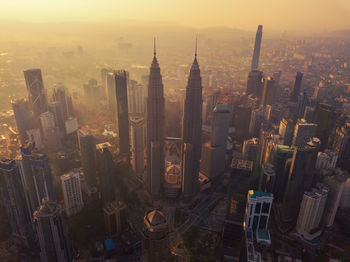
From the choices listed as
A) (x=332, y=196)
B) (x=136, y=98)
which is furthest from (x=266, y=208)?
(x=136, y=98)

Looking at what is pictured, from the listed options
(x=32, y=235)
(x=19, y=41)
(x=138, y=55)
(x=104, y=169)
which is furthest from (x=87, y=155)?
(x=138, y=55)

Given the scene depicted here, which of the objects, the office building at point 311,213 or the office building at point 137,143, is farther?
the office building at point 137,143

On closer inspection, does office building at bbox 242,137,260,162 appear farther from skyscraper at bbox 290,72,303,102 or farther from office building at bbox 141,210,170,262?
skyscraper at bbox 290,72,303,102

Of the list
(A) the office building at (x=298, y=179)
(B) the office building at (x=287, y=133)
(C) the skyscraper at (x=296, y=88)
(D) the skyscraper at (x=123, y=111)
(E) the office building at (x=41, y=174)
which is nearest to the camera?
(E) the office building at (x=41, y=174)

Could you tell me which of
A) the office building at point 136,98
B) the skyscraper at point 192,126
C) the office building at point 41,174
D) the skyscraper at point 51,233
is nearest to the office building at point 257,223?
the skyscraper at point 192,126

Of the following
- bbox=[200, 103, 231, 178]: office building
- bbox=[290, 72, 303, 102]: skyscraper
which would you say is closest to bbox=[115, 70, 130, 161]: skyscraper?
bbox=[200, 103, 231, 178]: office building

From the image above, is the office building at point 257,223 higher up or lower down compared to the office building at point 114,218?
higher up

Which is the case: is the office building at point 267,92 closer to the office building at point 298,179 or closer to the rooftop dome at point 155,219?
the office building at point 298,179
